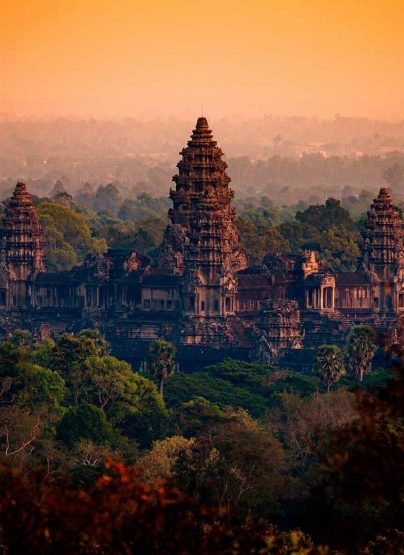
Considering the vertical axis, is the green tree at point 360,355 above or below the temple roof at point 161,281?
below

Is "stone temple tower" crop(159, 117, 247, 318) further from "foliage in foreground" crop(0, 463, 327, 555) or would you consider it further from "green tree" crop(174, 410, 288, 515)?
"foliage in foreground" crop(0, 463, 327, 555)

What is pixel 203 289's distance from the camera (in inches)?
4771

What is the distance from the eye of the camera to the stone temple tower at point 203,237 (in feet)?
397

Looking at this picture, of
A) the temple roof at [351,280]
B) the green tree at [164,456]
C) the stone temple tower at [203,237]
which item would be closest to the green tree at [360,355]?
the stone temple tower at [203,237]

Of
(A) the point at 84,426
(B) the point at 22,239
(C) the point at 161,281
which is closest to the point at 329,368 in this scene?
(A) the point at 84,426

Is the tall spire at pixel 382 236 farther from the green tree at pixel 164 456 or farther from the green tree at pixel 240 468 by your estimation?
the green tree at pixel 240 468

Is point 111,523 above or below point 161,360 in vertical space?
below

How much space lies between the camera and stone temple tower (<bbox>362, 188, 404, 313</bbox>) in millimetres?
127000

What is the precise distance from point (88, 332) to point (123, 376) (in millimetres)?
18206

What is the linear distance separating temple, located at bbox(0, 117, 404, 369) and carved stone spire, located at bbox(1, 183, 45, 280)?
0.16ft

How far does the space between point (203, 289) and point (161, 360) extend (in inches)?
724

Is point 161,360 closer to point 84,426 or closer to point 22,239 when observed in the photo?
point 84,426

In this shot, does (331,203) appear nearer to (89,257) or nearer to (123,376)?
(89,257)

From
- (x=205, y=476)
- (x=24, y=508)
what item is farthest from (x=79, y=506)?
(x=205, y=476)
